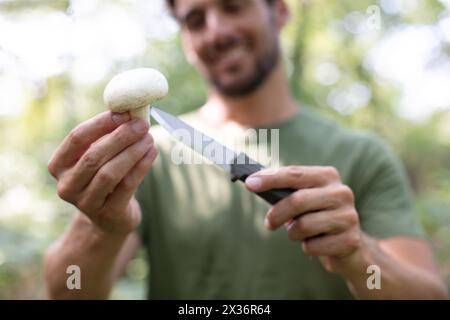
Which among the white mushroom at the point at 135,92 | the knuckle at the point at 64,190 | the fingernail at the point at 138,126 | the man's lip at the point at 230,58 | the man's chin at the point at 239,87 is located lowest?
the knuckle at the point at 64,190

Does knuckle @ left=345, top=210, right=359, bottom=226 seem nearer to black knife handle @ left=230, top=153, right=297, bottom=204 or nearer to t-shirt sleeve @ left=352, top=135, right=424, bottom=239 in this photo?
black knife handle @ left=230, top=153, right=297, bottom=204

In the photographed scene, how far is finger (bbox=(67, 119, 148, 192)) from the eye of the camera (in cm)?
101

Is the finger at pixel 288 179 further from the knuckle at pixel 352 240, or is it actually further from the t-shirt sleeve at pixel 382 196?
the t-shirt sleeve at pixel 382 196

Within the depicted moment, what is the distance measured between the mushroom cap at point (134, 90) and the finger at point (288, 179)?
31cm

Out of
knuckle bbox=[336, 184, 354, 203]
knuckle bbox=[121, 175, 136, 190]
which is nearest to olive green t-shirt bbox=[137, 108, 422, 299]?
knuckle bbox=[336, 184, 354, 203]

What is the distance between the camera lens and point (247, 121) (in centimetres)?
196

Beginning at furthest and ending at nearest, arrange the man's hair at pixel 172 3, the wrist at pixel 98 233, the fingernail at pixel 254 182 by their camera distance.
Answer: the man's hair at pixel 172 3, the wrist at pixel 98 233, the fingernail at pixel 254 182

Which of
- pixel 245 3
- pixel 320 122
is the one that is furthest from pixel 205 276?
pixel 245 3

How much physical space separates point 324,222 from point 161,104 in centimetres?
355

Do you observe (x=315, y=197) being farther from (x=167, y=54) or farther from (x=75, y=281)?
(x=167, y=54)

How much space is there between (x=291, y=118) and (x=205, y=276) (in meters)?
0.76

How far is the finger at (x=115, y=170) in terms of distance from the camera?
1034 mm

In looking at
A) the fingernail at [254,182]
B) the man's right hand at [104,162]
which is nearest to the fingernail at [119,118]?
the man's right hand at [104,162]

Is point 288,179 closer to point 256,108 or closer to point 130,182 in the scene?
point 130,182
